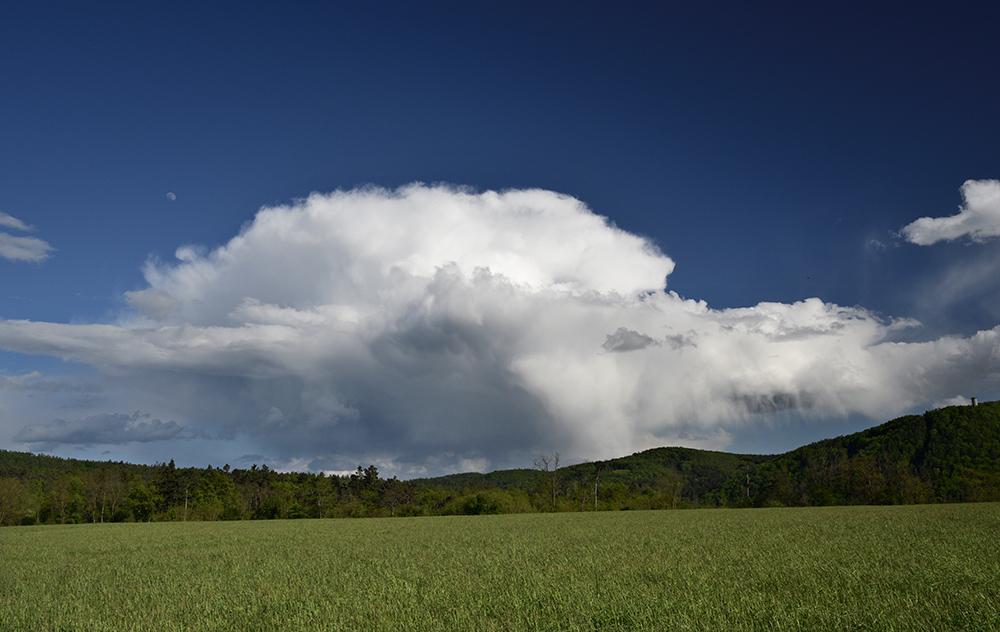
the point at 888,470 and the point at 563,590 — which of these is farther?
the point at 888,470

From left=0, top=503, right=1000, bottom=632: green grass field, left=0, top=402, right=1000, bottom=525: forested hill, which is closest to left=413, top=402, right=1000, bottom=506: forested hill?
left=0, top=402, right=1000, bottom=525: forested hill

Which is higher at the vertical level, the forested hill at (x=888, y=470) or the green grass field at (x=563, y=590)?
the green grass field at (x=563, y=590)

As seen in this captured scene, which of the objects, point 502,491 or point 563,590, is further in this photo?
point 502,491

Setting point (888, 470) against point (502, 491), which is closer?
point (502, 491)

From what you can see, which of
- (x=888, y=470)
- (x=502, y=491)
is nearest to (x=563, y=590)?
(x=502, y=491)

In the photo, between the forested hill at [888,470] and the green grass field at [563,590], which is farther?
the forested hill at [888,470]

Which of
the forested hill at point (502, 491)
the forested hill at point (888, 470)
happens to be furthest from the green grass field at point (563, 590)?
the forested hill at point (888, 470)

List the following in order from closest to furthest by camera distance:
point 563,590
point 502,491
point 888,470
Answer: point 563,590 → point 502,491 → point 888,470

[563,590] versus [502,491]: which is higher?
[563,590]

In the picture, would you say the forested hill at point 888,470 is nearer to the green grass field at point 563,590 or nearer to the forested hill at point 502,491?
the forested hill at point 502,491

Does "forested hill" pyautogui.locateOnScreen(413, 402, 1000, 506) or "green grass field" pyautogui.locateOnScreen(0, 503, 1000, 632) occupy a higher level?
"green grass field" pyautogui.locateOnScreen(0, 503, 1000, 632)

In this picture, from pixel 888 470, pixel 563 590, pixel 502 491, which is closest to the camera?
pixel 563 590

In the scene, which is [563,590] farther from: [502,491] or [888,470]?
[888,470]

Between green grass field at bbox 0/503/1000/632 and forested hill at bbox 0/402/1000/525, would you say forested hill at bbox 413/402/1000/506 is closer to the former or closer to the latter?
forested hill at bbox 0/402/1000/525
